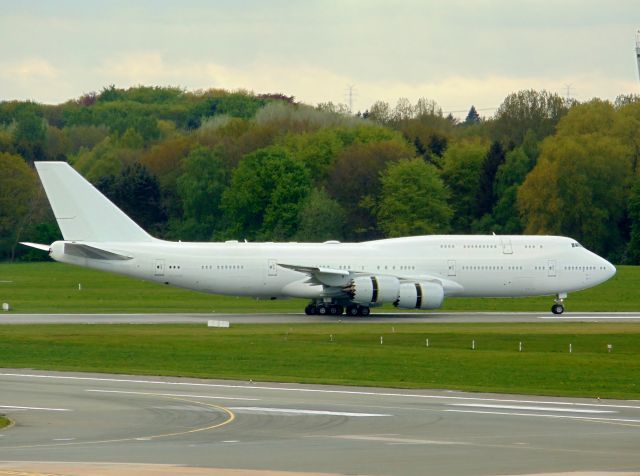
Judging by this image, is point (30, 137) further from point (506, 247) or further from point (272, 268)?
point (506, 247)

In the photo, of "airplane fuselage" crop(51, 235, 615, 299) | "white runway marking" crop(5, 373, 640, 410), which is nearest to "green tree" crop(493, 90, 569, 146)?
"airplane fuselage" crop(51, 235, 615, 299)

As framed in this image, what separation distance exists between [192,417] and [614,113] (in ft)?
366

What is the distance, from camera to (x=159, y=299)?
284 ft

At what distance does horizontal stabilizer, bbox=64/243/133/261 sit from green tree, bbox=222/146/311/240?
59.6 metres

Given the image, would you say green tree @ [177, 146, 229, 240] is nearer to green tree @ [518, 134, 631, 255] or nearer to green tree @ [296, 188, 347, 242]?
green tree @ [296, 188, 347, 242]

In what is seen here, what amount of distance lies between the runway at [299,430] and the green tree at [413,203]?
277 ft

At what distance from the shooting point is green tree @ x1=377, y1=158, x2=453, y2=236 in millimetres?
124625

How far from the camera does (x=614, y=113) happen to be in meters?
138

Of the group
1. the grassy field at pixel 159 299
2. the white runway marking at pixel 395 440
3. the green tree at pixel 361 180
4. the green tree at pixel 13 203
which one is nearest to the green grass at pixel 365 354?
the white runway marking at pixel 395 440

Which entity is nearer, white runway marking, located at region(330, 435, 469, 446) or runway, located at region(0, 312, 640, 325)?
white runway marking, located at region(330, 435, 469, 446)

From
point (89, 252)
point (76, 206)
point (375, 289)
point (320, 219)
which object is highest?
point (320, 219)

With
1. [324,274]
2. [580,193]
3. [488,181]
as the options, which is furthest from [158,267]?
[488,181]

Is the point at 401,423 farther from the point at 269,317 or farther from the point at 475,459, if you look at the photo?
the point at 269,317

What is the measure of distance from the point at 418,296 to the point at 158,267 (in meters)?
12.9
